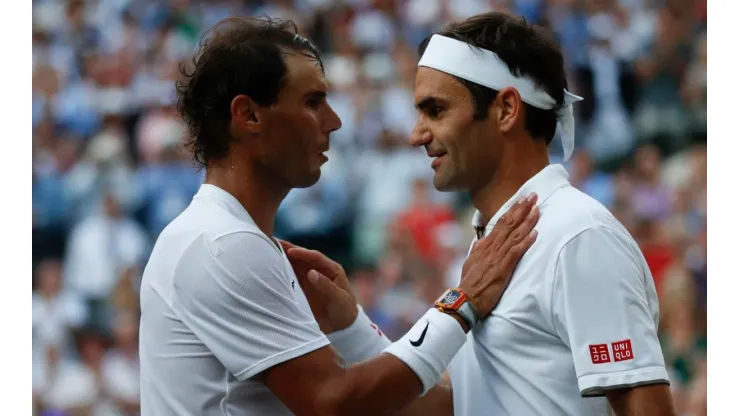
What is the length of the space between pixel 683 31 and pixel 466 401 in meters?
7.26

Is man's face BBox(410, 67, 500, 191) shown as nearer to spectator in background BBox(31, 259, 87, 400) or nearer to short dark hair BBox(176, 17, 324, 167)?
short dark hair BBox(176, 17, 324, 167)

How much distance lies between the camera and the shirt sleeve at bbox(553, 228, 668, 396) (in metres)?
2.78

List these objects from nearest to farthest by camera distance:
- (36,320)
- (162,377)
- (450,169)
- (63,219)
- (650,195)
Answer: (162,377) → (450,169) → (650,195) → (36,320) → (63,219)

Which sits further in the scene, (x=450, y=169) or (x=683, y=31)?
(x=683, y=31)

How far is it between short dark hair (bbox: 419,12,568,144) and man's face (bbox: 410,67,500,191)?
4 centimetres

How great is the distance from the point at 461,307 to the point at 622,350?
515 mm

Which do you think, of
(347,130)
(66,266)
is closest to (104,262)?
(66,266)

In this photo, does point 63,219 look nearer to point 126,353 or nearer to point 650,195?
point 126,353

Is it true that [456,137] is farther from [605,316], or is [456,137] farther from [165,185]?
[165,185]

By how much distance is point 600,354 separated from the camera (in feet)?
9.14

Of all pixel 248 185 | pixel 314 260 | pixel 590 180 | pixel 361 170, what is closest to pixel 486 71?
pixel 248 185

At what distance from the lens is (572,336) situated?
9.28ft

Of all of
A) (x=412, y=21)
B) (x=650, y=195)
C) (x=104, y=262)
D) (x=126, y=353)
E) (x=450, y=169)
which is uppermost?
(x=412, y=21)

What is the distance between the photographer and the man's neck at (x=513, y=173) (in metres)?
3.25
